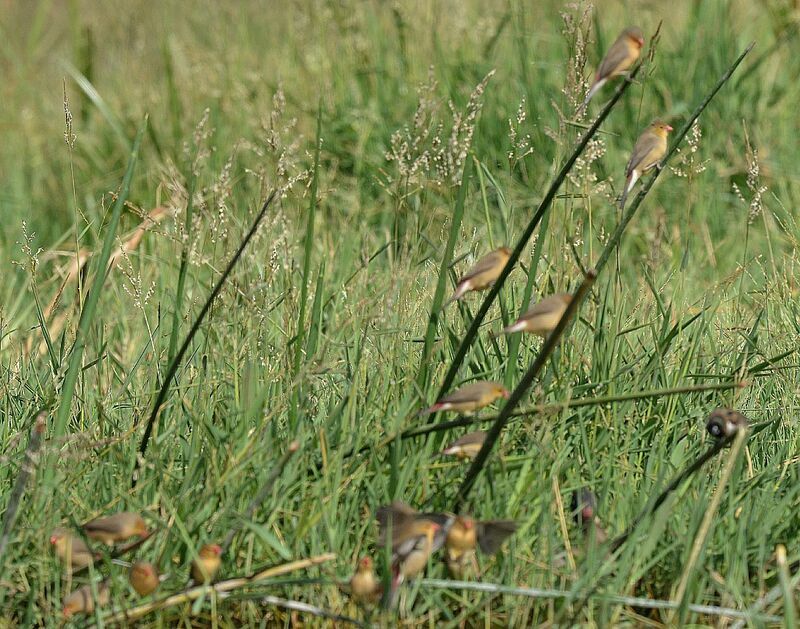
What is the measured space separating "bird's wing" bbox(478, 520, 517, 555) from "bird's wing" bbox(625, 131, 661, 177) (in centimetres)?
86

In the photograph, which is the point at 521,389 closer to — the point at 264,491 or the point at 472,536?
the point at 472,536

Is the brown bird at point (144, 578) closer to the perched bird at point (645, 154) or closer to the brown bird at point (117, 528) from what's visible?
the brown bird at point (117, 528)

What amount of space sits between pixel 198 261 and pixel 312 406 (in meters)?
0.68

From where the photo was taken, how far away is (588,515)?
2.04m

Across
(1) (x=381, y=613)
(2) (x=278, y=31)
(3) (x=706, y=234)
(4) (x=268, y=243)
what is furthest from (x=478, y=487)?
(2) (x=278, y=31)

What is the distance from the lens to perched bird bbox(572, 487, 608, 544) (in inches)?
76.8

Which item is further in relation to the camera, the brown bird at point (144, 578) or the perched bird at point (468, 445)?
the perched bird at point (468, 445)

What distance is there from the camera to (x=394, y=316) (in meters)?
2.84

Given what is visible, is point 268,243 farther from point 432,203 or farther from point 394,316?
point 432,203

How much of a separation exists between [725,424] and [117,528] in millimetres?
1028

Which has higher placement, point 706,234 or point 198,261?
point 198,261

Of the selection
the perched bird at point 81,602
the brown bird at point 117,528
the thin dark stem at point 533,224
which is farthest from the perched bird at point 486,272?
the perched bird at point 81,602

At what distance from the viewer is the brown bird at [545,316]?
194cm

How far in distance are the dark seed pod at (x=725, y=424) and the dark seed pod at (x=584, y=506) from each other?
0.84 ft
